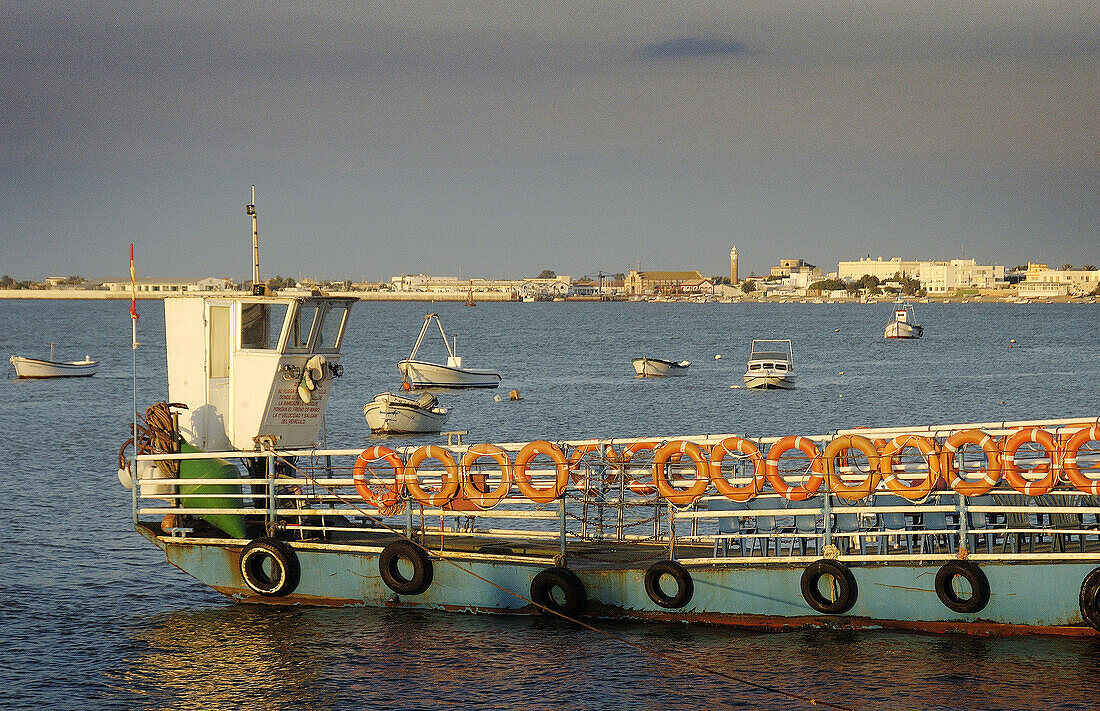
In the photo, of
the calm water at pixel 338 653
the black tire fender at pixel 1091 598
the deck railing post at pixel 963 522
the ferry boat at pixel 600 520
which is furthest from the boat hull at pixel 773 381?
the black tire fender at pixel 1091 598

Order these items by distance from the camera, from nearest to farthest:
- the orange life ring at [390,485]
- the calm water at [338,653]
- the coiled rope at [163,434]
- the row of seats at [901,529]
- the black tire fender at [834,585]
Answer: the calm water at [338,653], the black tire fender at [834,585], the row of seats at [901,529], the orange life ring at [390,485], the coiled rope at [163,434]

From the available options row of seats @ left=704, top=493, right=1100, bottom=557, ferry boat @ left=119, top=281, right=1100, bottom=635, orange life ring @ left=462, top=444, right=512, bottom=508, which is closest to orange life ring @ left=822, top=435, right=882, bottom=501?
ferry boat @ left=119, top=281, right=1100, bottom=635

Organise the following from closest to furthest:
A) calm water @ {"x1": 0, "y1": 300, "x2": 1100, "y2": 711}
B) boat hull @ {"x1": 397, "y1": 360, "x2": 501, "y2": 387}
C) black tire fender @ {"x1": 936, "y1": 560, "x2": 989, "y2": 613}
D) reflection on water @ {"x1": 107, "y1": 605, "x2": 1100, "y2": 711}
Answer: reflection on water @ {"x1": 107, "y1": 605, "x2": 1100, "y2": 711}, calm water @ {"x1": 0, "y1": 300, "x2": 1100, "y2": 711}, black tire fender @ {"x1": 936, "y1": 560, "x2": 989, "y2": 613}, boat hull @ {"x1": 397, "y1": 360, "x2": 501, "y2": 387}

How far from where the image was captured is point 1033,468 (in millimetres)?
17688

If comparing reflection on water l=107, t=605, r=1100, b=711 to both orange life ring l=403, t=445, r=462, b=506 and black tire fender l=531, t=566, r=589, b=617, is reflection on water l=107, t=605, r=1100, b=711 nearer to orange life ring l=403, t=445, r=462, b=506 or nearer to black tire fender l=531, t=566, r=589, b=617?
black tire fender l=531, t=566, r=589, b=617

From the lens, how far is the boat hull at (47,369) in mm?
79062

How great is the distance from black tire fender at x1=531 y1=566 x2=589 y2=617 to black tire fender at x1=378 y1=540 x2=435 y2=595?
175 centimetres

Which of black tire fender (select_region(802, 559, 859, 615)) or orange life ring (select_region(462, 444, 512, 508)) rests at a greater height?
orange life ring (select_region(462, 444, 512, 508))

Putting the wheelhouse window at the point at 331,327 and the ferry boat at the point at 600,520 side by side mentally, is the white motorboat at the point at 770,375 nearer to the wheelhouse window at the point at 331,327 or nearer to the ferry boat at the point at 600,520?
the ferry boat at the point at 600,520

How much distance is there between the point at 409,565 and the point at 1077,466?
9.95 meters

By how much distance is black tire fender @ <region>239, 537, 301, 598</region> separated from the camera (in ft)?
62.2

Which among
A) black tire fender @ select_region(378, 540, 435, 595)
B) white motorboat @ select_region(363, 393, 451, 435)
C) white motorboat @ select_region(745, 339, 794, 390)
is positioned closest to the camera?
black tire fender @ select_region(378, 540, 435, 595)

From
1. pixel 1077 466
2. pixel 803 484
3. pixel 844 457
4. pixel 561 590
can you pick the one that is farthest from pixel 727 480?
pixel 1077 466

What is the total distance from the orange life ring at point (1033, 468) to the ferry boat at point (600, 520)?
0.04m
